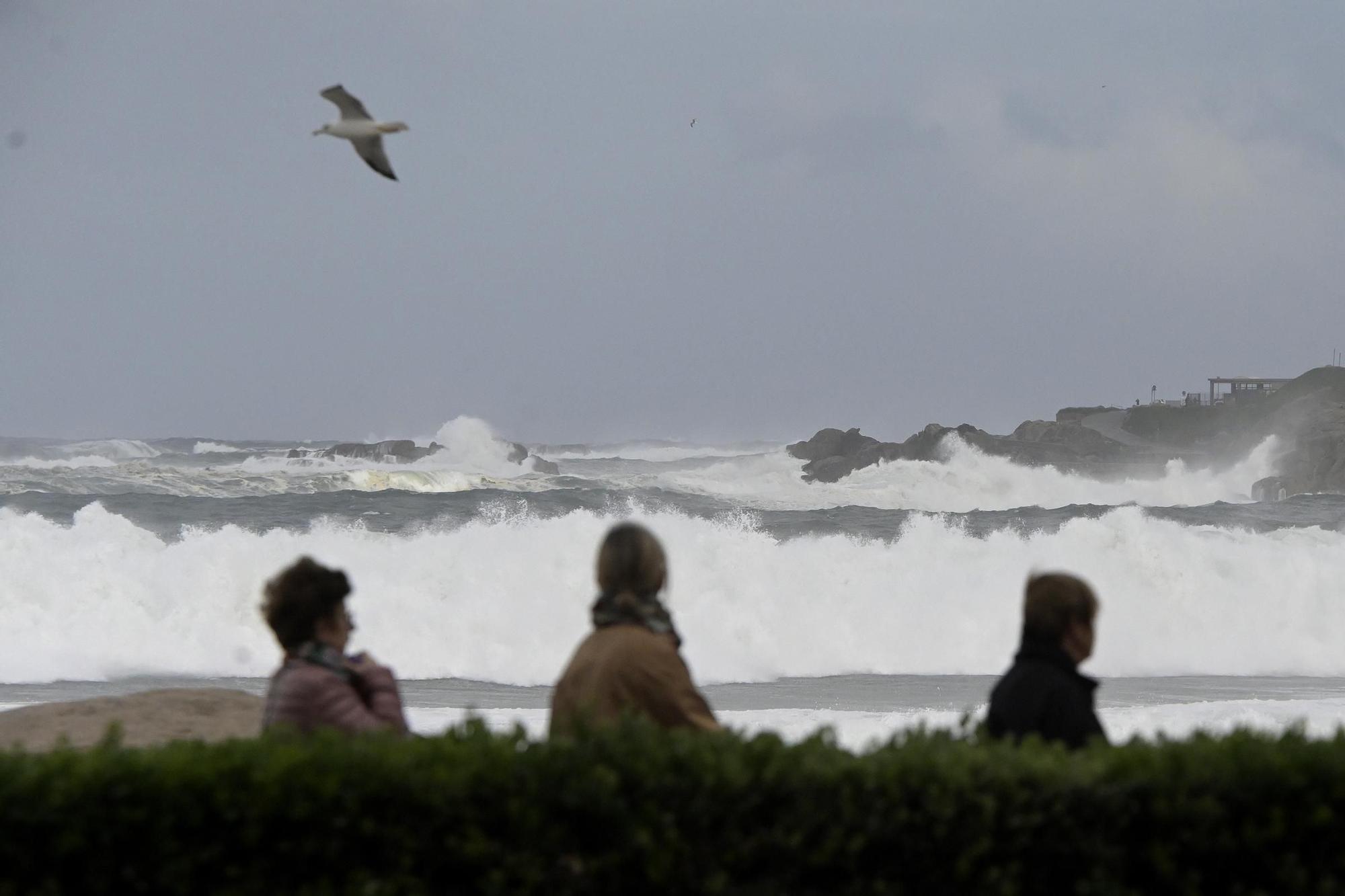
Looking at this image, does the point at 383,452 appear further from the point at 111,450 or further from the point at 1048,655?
the point at 1048,655

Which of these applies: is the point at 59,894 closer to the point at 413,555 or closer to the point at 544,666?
the point at 544,666

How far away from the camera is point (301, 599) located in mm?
4109

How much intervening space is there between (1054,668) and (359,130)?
171 inches

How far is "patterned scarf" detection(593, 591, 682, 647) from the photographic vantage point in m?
4.05

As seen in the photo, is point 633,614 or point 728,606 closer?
point 633,614

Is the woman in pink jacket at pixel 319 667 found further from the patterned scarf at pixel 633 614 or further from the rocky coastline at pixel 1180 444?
the rocky coastline at pixel 1180 444

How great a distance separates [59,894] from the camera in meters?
3.46

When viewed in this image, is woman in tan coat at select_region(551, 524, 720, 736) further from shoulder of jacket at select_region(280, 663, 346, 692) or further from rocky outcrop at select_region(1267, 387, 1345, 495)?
rocky outcrop at select_region(1267, 387, 1345, 495)

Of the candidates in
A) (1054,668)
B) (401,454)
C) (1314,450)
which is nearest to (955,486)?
(1314,450)

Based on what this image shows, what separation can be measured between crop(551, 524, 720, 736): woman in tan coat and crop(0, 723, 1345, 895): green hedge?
0.27m

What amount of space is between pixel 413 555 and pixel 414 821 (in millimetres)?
16175

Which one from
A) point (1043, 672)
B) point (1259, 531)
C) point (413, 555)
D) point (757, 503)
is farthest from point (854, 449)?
point (1043, 672)

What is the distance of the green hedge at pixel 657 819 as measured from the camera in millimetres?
3482

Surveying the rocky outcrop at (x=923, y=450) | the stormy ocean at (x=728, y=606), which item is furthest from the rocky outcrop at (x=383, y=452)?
the stormy ocean at (x=728, y=606)
